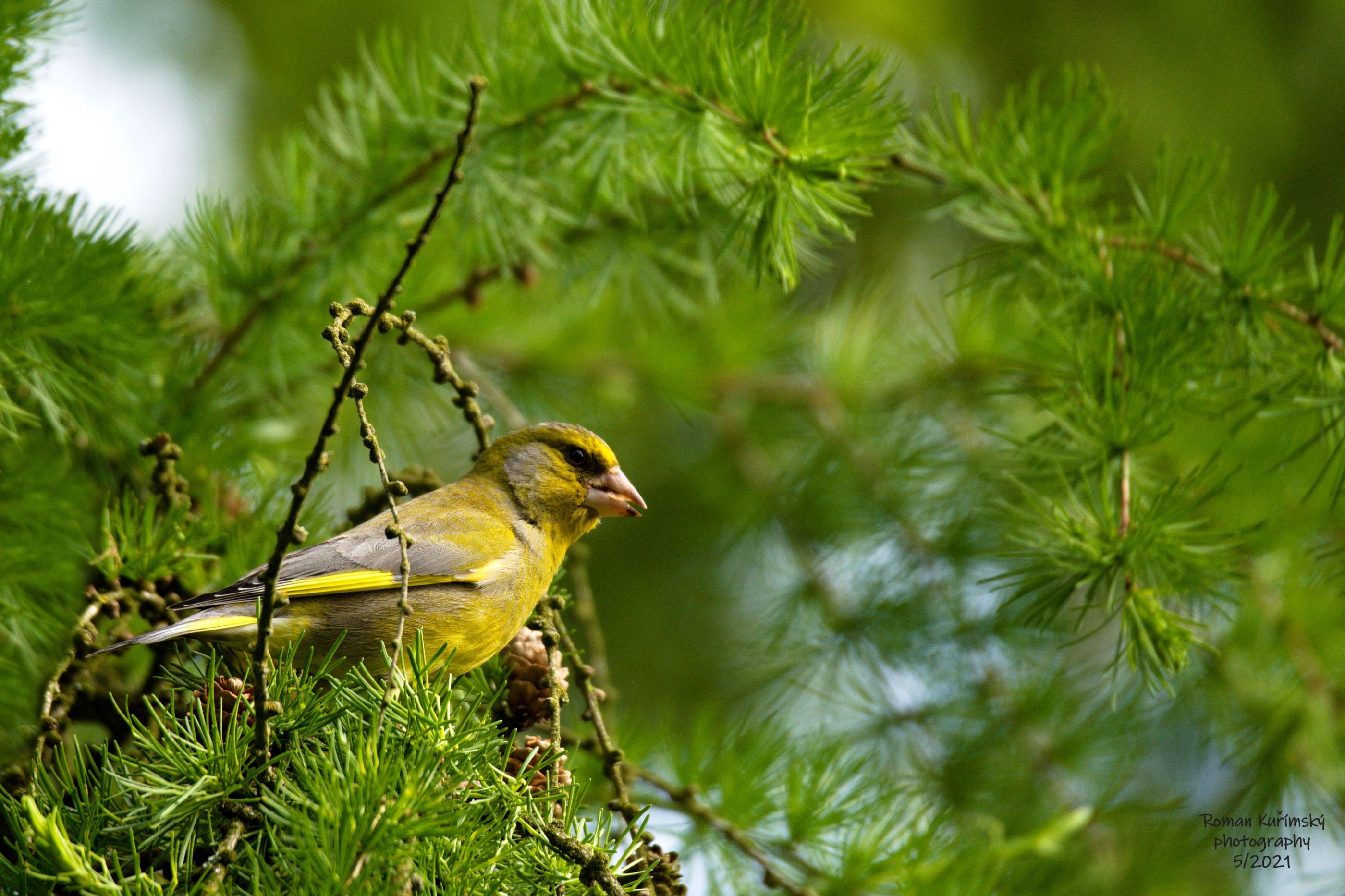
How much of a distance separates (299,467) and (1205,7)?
5.88m

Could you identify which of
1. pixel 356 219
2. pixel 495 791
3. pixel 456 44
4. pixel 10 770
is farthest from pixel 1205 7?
pixel 10 770

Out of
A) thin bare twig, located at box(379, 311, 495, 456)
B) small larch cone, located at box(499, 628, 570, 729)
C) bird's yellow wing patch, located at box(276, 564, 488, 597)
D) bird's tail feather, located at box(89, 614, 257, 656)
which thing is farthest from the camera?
bird's yellow wing patch, located at box(276, 564, 488, 597)

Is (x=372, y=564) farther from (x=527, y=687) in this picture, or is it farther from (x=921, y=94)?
(x=921, y=94)

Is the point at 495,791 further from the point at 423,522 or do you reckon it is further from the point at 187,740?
the point at 423,522

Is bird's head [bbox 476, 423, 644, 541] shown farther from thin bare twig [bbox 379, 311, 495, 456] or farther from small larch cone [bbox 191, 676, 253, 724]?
small larch cone [bbox 191, 676, 253, 724]

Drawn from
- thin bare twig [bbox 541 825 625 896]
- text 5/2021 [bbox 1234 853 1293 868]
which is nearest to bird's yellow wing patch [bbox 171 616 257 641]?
thin bare twig [bbox 541 825 625 896]

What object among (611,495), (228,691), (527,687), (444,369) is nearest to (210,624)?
(228,691)

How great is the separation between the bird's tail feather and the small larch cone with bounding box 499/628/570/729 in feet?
1.82

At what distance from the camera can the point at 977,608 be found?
379 cm

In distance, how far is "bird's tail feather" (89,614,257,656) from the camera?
82.0 inches

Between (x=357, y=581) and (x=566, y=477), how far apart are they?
2.50ft

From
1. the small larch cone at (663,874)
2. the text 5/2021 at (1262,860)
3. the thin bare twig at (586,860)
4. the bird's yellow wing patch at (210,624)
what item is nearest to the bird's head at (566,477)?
the bird's yellow wing patch at (210,624)

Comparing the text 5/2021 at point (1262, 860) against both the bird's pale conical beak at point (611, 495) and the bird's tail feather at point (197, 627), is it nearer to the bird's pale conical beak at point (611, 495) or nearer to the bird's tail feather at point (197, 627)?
the bird's pale conical beak at point (611, 495)

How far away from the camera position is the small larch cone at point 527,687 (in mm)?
2197
